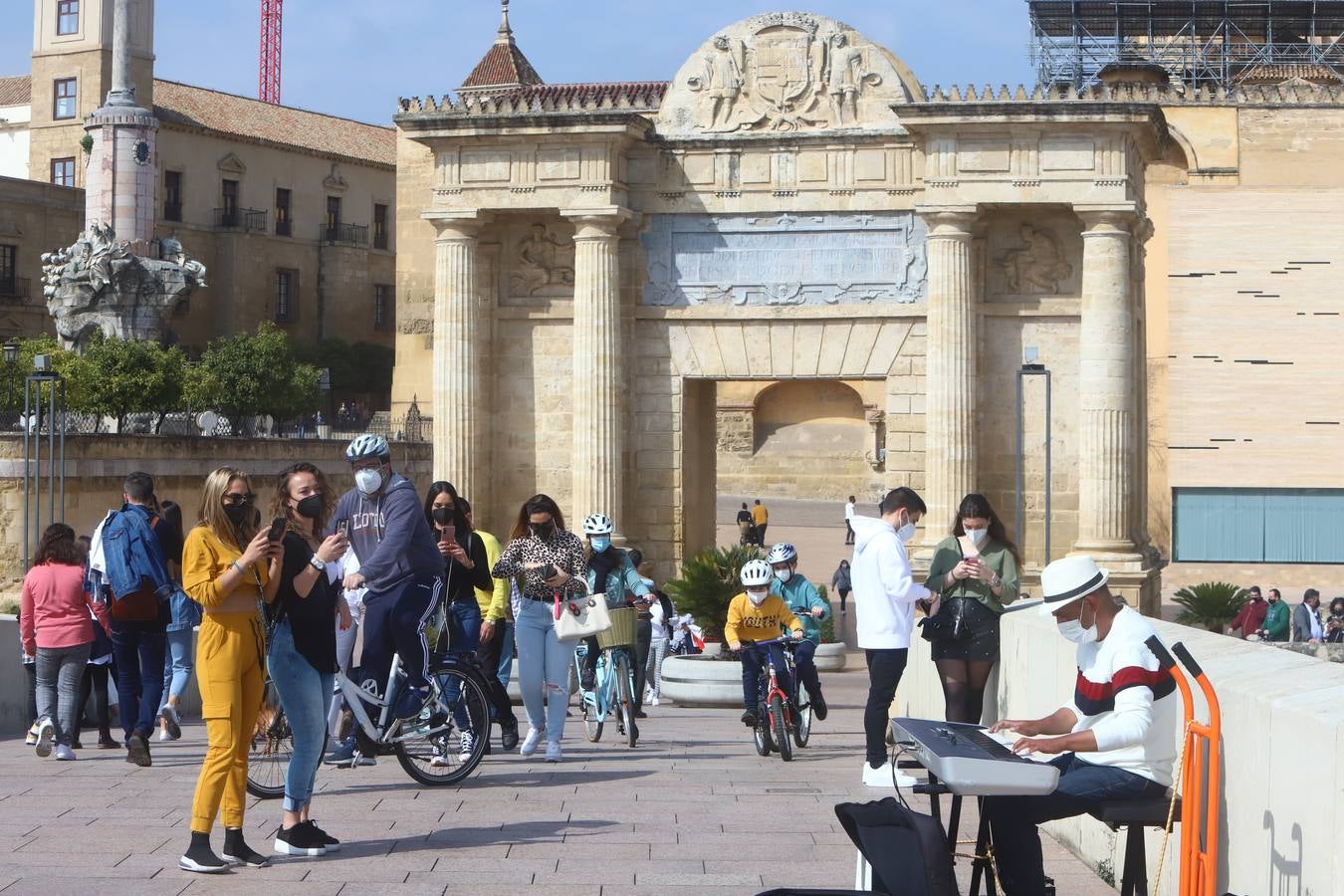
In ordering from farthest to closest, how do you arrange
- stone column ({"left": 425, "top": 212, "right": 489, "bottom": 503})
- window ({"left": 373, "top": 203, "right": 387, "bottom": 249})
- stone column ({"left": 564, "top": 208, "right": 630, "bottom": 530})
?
window ({"left": 373, "top": 203, "right": 387, "bottom": 249}), stone column ({"left": 425, "top": 212, "right": 489, "bottom": 503}), stone column ({"left": 564, "top": 208, "right": 630, "bottom": 530})

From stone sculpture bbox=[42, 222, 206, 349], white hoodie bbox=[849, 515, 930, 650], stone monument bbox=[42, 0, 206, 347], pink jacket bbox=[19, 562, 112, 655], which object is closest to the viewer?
white hoodie bbox=[849, 515, 930, 650]

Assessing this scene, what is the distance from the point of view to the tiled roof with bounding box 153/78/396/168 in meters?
68.8

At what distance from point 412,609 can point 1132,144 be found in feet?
49.9

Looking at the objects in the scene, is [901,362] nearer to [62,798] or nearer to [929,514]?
[929,514]

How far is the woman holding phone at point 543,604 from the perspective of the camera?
11.7 metres

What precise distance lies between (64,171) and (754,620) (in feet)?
199

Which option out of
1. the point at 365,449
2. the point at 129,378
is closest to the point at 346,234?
the point at 129,378

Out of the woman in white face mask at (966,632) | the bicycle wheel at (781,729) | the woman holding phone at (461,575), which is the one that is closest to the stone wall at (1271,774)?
the woman in white face mask at (966,632)

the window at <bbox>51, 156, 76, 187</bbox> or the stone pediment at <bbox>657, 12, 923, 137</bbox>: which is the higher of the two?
the window at <bbox>51, 156, 76, 187</bbox>

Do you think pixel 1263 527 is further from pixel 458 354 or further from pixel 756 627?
pixel 756 627

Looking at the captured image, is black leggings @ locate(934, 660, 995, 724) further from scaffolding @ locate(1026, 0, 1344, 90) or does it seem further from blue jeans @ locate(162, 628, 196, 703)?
scaffolding @ locate(1026, 0, 1344, 90)

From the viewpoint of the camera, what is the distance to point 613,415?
23.9 m

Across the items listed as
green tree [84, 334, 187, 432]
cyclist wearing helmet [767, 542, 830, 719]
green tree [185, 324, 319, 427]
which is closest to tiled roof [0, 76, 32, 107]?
green tree [185, 324, 319, 427]

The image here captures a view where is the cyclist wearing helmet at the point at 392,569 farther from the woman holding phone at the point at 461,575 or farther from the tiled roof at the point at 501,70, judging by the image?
the tiled roof at the point at 501,70
